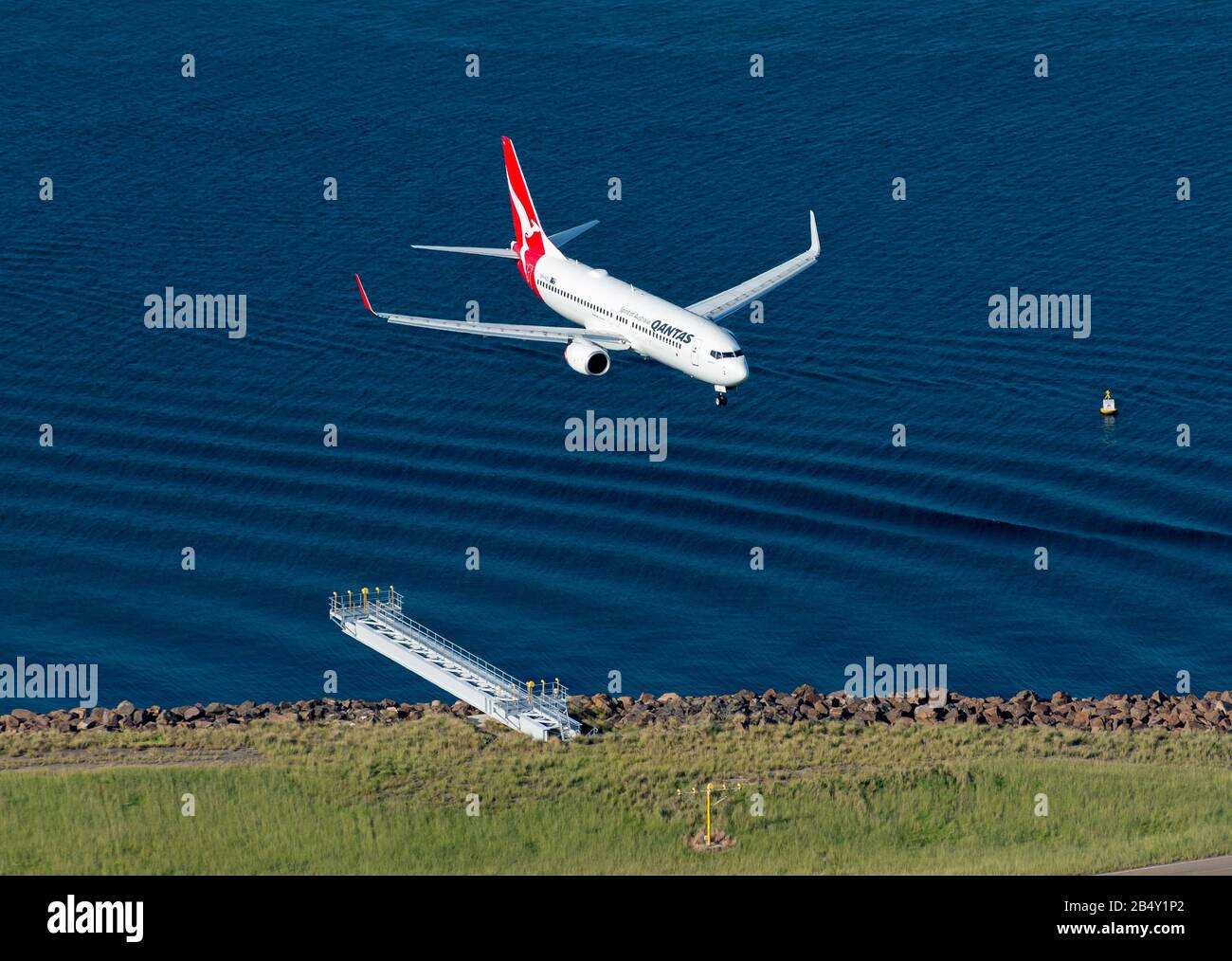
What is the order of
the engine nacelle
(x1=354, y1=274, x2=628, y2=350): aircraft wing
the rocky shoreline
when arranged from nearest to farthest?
the rocky shoreline → the engine nacelle → (x1=354, y1=274, x2=628, y2=350): aircraft wing

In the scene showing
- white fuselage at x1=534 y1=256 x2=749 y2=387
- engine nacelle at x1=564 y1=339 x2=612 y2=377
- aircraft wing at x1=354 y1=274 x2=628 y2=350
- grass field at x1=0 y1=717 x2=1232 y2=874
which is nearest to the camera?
grass field at x1=0 y1=717 x2=1232 y2=874

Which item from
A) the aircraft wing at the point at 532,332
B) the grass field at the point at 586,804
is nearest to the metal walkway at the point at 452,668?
the grass field at the point at 586,804

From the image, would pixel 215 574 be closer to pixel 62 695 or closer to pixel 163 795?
pixel 62 695

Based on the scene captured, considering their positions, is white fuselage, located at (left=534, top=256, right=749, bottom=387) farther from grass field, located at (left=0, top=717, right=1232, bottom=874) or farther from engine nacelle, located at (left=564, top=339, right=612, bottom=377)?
grass field, located at (left=0, top=717, right=1232, bottom=874)

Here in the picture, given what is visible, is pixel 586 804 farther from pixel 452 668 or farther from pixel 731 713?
pixel 452 668

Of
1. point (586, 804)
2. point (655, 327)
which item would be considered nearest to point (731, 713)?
point (586, 804)

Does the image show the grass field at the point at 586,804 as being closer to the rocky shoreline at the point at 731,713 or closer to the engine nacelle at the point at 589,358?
the rocky shoreline at the point at 731,713

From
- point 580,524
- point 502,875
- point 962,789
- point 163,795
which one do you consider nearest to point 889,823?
point 962,789

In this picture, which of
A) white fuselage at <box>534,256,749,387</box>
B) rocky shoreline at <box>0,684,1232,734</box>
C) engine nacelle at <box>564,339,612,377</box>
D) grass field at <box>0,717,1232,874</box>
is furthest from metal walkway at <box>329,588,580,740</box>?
white fuselage at <box>534,256,749,387</box>
